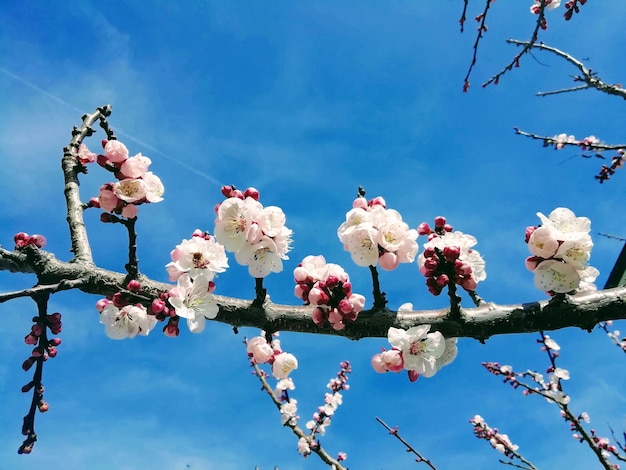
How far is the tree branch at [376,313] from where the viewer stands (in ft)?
7.32

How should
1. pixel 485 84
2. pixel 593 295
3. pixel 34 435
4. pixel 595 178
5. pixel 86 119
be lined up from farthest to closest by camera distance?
pixel 595 178
pixel 485 84
pixel 86 119
pixel 34 435
pixel 593 295

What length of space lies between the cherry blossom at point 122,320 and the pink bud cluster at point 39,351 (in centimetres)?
41

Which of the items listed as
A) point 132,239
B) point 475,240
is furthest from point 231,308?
point 475,240

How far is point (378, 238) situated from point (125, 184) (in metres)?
1.35

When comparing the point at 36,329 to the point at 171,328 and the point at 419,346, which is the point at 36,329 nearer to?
the point at 171,328

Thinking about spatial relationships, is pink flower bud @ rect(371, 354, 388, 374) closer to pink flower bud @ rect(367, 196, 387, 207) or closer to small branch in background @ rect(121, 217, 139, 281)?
pink flower bud @ rect(367, 196, 387, 207)

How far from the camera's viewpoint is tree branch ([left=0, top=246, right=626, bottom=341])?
223 cm

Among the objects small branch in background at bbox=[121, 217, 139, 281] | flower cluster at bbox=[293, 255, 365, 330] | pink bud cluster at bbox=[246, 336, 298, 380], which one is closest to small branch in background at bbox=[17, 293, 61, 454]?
small branch in background at bbox=[121, 217, 139, 281]

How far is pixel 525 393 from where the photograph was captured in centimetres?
905

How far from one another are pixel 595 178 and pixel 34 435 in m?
7.79

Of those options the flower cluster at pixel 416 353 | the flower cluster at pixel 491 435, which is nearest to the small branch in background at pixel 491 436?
the flower cluster at pixel 491 435

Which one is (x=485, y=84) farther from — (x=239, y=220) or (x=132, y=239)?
(x=132, y=239)

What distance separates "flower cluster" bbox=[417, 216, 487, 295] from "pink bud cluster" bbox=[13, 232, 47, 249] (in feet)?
6.66

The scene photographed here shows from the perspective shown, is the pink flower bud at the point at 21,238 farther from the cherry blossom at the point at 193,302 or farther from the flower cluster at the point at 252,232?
the flower cluster at the point at 252,232
